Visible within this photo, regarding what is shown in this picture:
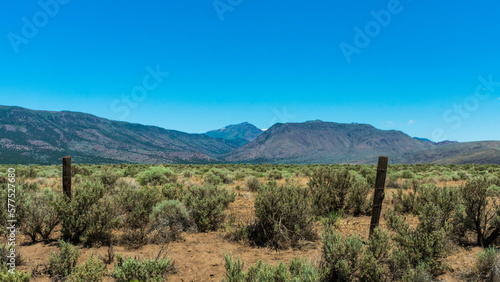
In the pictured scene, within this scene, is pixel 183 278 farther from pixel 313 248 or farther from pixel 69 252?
pixel 313 248

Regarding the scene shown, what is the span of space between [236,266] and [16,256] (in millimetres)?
4680

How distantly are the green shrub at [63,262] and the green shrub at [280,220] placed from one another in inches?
159

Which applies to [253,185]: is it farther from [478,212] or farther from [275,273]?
[275,273]

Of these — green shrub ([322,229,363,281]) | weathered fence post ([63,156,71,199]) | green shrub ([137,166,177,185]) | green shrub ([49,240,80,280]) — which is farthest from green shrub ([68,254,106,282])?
green shrub ([137,166,177,185])

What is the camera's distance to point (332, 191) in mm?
9688

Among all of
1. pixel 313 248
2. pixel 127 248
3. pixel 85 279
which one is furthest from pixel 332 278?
pixel 127 248

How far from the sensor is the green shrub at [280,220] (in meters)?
6.73

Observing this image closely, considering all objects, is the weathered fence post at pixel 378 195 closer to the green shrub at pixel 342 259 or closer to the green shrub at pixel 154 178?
the green shrub at pixel 342 259

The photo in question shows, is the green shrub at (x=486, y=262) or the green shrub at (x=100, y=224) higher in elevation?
the green shrub at (x=100, y=224)

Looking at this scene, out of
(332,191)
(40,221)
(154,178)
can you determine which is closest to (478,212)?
(332,191)

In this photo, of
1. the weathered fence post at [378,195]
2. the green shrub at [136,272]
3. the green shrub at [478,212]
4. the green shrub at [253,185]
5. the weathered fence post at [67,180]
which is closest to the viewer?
the green shrub at [136,272]

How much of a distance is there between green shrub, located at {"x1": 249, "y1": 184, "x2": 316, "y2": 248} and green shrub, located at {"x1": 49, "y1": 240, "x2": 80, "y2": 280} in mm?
4029

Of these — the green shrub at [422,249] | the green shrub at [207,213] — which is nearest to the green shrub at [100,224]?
the green shrub at [207,213]

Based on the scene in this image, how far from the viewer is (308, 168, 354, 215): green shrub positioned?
941cm
